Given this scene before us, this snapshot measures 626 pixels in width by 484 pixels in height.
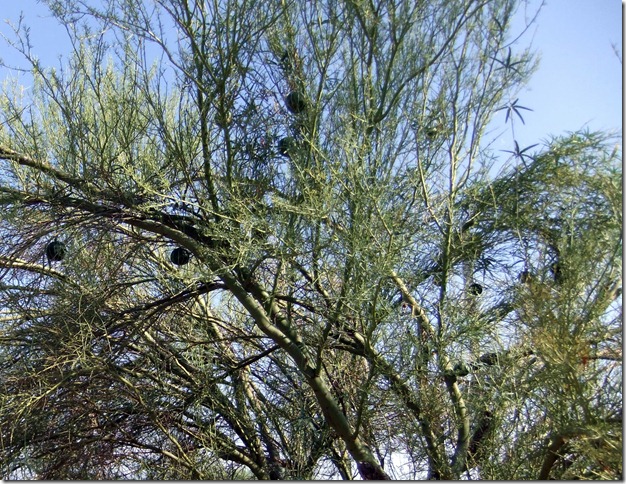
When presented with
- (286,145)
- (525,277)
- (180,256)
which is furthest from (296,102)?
(525,277)

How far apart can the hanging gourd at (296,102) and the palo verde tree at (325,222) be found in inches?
0.4

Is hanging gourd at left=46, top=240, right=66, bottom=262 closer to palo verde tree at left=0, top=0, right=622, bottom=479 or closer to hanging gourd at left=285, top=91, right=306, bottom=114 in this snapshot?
palo verde tree at left=0, top=0, right=622, bottom=479

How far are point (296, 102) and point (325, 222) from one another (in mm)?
714

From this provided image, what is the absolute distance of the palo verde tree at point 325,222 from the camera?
12.3 feet

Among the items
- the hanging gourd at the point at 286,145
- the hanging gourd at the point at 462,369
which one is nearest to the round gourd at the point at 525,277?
the hanging gourd at the point at 462,369

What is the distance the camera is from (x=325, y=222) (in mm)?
3805

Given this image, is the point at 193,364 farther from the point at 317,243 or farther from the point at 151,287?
the point at 317,243

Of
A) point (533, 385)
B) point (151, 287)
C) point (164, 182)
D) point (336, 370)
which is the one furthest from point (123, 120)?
point (533, 385)

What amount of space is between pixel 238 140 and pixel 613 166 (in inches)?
71.4

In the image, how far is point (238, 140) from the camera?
421cm

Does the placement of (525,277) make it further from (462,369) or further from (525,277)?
(462,369)

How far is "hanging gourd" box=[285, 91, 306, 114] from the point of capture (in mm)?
4129

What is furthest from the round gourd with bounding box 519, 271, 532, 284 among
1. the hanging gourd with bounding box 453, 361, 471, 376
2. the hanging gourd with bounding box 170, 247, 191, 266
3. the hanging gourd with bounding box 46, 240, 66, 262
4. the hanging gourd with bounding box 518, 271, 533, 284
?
the hanging gourd with bounding box 46, 240, 66, 262

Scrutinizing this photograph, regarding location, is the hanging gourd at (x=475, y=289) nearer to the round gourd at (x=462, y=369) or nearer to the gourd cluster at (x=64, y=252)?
the round gourd at (x=462, y=369)
